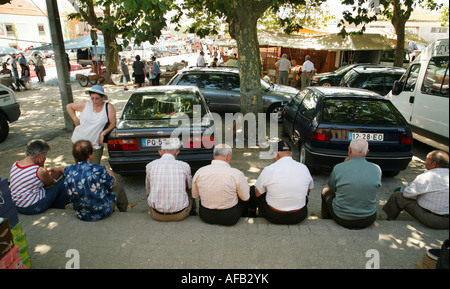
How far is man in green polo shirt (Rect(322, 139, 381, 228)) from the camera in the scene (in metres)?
3.44

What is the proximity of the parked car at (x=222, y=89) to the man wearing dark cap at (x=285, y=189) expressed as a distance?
596 cm

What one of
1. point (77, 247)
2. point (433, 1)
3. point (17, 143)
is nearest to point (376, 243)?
point (77, 247)

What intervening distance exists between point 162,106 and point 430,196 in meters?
4.18

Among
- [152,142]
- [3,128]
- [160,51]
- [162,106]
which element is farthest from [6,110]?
[160,51]

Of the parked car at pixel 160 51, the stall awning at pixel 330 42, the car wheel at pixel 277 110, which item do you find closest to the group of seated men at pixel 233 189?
the car wheel at pixel 277 110

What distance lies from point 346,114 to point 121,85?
1592 centimetres

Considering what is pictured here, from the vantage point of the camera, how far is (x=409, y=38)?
64.9 ft

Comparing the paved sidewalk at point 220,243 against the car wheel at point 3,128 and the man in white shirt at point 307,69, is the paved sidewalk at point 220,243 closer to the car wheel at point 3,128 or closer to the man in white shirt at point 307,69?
the car wheel at point 3,128

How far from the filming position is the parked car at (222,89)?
9.54 meters

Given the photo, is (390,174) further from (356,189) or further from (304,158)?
(356,189)

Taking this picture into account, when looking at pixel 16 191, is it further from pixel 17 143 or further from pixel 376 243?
pixel 17 143

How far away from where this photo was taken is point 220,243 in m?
3.35

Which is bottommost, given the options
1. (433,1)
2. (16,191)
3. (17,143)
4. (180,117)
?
(17,143)

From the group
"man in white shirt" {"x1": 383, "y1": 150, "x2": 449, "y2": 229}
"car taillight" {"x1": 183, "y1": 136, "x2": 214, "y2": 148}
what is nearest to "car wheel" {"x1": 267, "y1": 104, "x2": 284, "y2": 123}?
"car taillight" {"x1": 183, "y1": 136, "x2": 214, "y2": 148}
